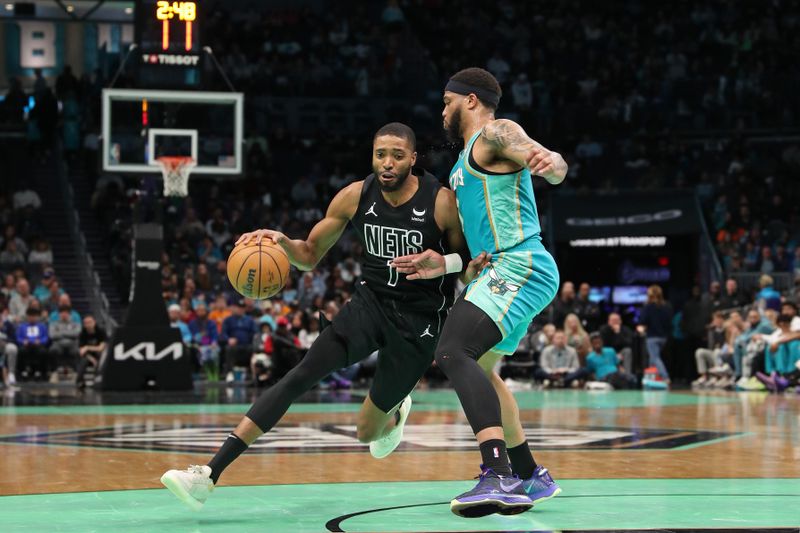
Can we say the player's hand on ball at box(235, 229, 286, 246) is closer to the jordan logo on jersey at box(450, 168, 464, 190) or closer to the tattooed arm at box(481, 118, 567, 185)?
the jordan logo on jersey at box(450, 168, 464, 190)

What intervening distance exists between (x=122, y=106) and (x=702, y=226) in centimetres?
1362

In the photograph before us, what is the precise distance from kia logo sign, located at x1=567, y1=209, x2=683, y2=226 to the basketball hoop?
37.6 ft

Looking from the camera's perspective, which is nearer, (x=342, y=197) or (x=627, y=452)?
(x=342, y=197)

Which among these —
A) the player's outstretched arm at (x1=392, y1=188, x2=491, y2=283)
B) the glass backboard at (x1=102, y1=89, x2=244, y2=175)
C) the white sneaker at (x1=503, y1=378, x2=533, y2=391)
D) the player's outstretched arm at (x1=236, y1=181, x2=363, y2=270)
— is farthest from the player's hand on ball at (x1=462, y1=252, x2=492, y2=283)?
the white sneaker at (x1=503, y1=378, x2=533, y2=391)

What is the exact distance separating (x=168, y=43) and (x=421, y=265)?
11858 mm

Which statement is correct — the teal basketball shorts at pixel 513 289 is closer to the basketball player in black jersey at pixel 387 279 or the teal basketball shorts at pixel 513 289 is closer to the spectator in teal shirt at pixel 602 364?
the basketball player in black jersey at pixel 387 279

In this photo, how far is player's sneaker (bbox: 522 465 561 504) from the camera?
20.1 ft

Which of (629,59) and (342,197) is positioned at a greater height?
(629,59)

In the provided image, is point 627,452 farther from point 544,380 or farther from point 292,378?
point 544,380

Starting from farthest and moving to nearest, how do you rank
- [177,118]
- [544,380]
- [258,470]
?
[544,380] < [177,118] < [258,470]

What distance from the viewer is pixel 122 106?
17516 mm

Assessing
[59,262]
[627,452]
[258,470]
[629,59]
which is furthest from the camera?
[629,59]

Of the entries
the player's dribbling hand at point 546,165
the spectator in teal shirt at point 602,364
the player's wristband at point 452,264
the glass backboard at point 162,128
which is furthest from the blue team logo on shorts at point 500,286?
the spectator in teal shirt at point 602,364

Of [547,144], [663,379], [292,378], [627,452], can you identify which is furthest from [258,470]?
[547,144]
